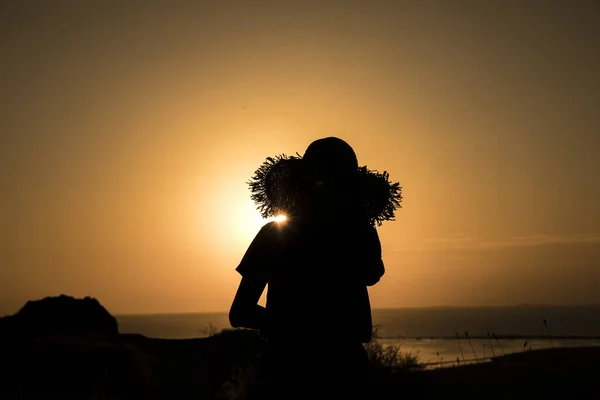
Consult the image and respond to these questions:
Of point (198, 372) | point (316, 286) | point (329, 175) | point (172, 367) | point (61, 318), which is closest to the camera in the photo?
point (316, 286)

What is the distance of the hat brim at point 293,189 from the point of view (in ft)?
15.5

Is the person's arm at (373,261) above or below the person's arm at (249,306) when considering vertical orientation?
above

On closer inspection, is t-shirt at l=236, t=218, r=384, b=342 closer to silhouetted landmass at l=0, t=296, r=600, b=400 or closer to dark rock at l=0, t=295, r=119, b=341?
silhouetted landmass at l=0, t=296, r=600, b=400

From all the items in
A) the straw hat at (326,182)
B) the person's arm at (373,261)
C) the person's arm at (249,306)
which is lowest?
the person's arm at (249,306)

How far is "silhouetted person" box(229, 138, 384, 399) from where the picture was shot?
168 inches

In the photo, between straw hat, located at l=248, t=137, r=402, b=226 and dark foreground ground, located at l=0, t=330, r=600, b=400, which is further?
dark foreground ground, located at l=0, t=330, r=600, b=400

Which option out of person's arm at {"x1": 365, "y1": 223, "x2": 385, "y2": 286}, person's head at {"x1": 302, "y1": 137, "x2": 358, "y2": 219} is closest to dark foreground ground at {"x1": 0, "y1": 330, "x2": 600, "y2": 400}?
person's arm at {"x1": 365, "y1": 223, "x2": 385, "y2": 286}

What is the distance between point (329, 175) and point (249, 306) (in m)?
0.98

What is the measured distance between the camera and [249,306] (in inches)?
173

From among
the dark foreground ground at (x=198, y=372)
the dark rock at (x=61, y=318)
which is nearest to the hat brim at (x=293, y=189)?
the dark foreground ground at (x=198, y=372)

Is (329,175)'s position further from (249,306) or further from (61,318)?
(61,318)

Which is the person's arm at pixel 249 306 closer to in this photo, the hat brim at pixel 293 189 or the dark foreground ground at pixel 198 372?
the hat brim at pixel 293 189

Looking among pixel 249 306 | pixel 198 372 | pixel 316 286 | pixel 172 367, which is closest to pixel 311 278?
pixel 316 286

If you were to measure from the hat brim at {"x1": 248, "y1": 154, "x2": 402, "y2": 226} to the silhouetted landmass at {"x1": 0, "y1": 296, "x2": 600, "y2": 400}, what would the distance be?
1.26 meters
